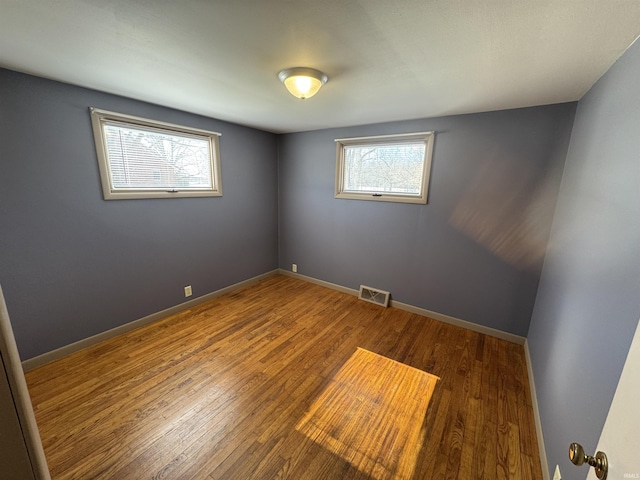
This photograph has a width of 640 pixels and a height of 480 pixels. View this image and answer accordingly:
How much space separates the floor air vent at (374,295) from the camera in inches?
130

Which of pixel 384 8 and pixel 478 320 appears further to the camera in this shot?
pixel 478 320

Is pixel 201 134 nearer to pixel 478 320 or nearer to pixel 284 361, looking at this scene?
pixel 284 361

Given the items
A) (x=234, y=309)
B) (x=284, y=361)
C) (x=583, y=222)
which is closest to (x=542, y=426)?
(x=583, y=222)

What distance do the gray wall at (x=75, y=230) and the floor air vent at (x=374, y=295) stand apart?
2.06m

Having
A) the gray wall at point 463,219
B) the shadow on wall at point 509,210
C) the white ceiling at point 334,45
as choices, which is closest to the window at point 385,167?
the gray wall at point 463,219

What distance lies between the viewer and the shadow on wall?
2.30m

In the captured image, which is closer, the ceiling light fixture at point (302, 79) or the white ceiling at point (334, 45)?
the white ceiling at point (334, 45)

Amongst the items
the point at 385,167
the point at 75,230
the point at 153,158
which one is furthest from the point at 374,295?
the point at 75,230

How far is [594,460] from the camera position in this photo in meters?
→ 0.65

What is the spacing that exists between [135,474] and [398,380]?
69.7 inches

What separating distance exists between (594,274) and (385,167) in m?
2.25


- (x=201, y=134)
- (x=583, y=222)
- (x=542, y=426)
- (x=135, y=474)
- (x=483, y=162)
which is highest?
(x=201, y=134)

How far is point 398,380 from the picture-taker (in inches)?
81.2

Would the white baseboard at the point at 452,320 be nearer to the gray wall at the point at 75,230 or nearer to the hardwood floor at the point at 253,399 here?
the hardwood floor at the point at 253,399
